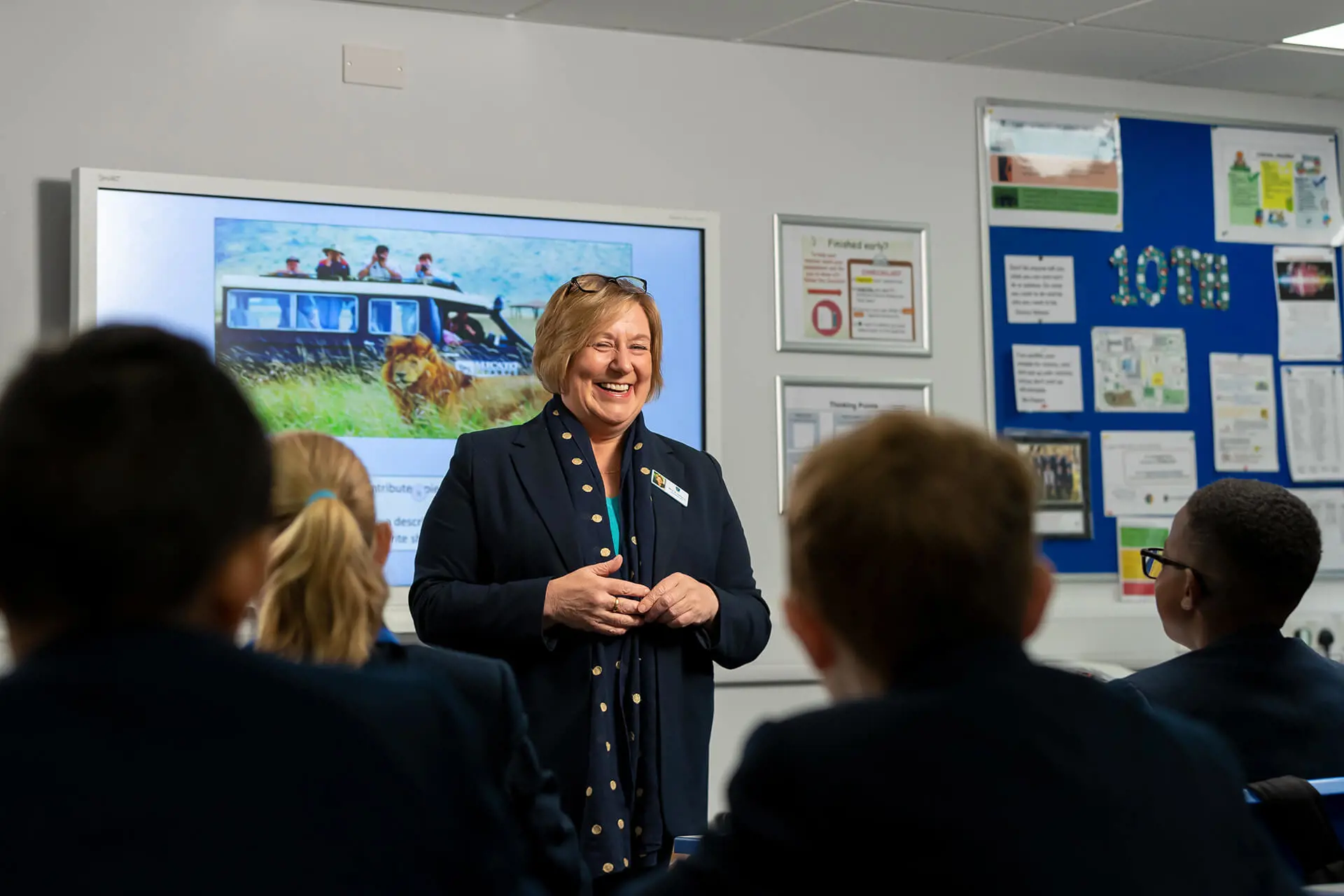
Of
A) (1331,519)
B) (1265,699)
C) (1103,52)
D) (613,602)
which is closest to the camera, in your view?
(1265,699)

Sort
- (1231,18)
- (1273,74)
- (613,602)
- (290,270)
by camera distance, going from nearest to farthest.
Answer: (613,602), (290,270), (1231,18), (1273,74)

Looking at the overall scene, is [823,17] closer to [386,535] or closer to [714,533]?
[714,533]

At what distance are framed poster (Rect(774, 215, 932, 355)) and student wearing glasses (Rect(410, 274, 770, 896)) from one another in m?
1.55

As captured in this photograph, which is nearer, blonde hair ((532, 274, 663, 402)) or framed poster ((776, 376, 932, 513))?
blonde hair ((532, 274, 663, 402))

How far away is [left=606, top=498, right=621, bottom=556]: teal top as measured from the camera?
2518 millimetres

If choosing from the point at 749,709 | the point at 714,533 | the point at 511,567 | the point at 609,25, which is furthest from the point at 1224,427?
the point at 511,567

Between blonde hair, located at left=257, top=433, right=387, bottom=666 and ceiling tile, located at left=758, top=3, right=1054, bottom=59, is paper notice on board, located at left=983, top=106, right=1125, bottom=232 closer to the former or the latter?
ceiling tile, located at left=758, top=3, right=1054, bottom=59

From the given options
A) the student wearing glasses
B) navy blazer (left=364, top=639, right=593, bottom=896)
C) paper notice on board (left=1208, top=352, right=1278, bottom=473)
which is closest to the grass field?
the student wearing glasses

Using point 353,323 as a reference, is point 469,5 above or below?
above

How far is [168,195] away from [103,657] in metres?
2.83

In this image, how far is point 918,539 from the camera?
1022mm

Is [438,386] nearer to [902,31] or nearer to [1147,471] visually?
[902,31]

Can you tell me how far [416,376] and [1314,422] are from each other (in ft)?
9.67

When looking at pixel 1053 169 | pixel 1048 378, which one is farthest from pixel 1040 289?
pixel 1053 169
